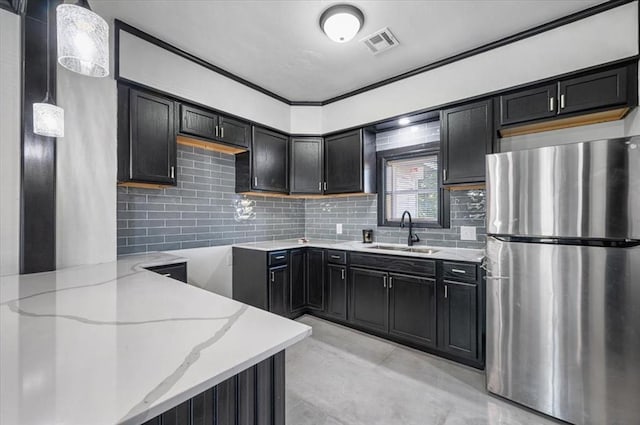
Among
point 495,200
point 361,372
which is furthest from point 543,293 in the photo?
point 361,372

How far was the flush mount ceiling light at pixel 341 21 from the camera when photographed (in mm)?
1944

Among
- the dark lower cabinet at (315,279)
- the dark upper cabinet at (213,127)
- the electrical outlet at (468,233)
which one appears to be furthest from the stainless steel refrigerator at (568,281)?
the dark upper cabinet at (213,127)

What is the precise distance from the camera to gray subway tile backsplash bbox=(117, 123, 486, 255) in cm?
253

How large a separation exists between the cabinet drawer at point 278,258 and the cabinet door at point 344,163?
1004 mm

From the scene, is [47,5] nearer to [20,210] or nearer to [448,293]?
[20,210]

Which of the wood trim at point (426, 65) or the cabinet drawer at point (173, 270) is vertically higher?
the wood trim at point (426, 65)

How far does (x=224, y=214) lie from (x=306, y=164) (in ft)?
3.99

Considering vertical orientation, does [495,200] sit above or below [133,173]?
below

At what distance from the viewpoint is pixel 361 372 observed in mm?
2217

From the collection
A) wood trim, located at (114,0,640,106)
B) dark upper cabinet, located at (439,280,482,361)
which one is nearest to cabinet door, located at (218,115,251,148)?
wood trim, located at (114,0,640,106)

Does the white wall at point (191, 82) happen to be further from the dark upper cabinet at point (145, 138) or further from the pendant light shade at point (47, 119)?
the pendant light shade at point (47, 119)

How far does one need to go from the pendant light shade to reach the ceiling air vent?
2.20 meters

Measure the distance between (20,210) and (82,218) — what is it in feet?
1.03

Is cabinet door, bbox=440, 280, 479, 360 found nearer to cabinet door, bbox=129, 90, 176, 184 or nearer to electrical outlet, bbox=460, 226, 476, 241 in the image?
electrical outlet, bbox=460, 226, 476, 241
